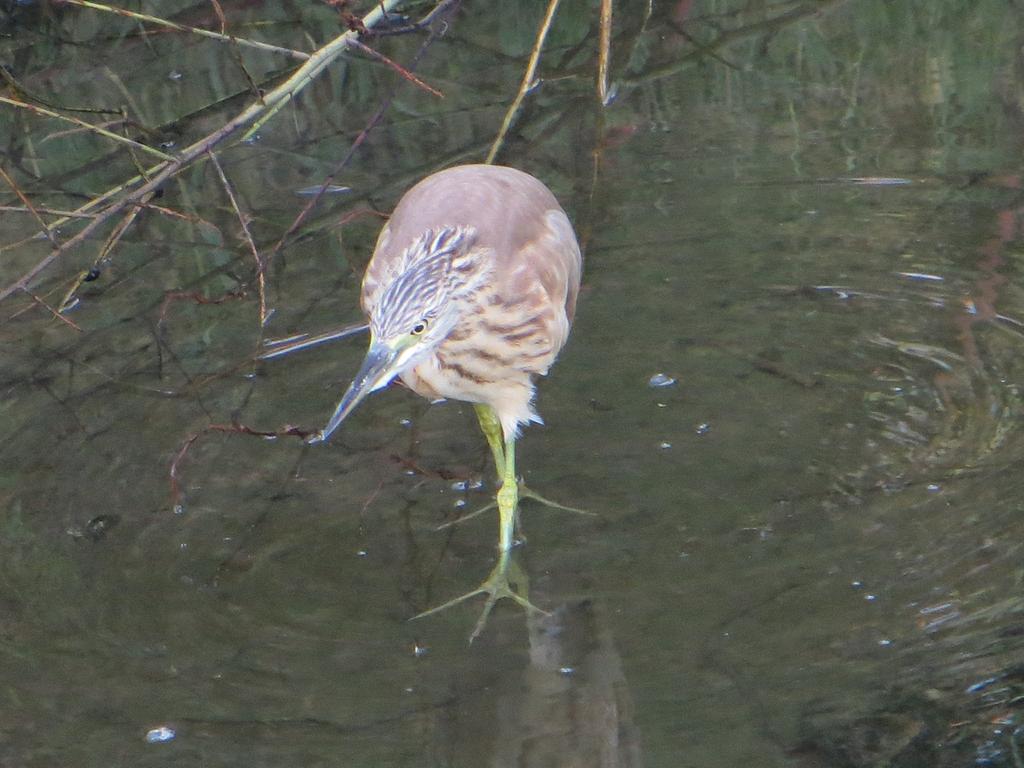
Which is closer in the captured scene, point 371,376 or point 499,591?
point 371,376

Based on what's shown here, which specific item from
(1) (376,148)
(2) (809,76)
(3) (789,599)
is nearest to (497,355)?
(3) (789,599)

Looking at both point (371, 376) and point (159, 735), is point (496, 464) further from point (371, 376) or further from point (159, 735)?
point (159, 735)

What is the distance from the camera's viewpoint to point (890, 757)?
320 cm

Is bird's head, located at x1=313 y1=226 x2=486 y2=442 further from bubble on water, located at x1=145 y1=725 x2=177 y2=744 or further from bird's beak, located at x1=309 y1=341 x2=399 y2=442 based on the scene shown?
bubble on water, located at x1=145 y1=725 x2=177 y2=744

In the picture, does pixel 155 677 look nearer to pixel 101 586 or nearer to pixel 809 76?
pixel 101 586

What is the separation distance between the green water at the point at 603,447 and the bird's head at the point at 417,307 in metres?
0.67

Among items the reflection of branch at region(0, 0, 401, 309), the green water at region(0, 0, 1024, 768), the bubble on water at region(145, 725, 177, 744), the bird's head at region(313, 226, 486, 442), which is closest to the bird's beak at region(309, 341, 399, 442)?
the bird's head at region(313, 226, 486, 442)

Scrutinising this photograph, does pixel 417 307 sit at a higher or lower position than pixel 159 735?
higher

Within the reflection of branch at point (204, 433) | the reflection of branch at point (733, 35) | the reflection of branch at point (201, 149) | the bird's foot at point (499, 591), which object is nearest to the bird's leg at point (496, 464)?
the bird's foot at point (499, 591)

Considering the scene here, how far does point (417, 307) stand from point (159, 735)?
121cm

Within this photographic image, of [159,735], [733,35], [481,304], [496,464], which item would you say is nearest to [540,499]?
[496,464]

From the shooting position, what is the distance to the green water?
3.48m

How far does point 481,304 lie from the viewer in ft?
13.3

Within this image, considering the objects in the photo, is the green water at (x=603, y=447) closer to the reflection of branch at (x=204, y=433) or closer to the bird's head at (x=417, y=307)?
the reflection of branch at (x=204, y=433)
